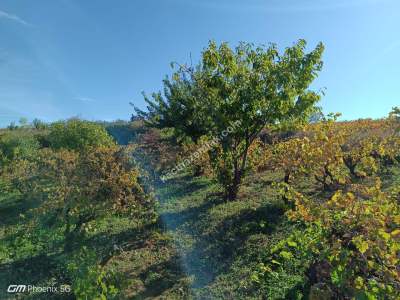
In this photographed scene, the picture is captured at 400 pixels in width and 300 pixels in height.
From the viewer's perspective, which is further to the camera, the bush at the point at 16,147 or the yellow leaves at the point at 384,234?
the bush at the point at 16,147

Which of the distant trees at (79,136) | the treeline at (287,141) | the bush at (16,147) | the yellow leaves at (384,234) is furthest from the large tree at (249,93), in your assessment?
the bush at (16,147)

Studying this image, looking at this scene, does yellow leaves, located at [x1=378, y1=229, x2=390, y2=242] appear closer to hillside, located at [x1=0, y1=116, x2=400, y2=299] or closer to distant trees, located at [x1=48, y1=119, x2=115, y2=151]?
hillside, located at [x1=0, y1=116, x2=400, y2=299]

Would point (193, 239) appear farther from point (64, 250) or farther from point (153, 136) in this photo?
point (153, 136)

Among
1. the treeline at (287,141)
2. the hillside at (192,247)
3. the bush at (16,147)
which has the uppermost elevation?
the bush at (16,147)

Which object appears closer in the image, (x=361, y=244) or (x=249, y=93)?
(x=361, y=244)

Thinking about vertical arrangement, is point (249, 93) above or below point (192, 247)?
above

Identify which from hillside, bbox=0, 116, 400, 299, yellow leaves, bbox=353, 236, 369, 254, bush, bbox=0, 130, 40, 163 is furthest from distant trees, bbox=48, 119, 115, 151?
yellow leaves, bbox=353, 236, 369, 254

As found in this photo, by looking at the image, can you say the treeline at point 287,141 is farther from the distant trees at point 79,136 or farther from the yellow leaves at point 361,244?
the distant trees at point 79,136

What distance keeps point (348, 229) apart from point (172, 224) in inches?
245

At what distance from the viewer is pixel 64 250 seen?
27.3 ft

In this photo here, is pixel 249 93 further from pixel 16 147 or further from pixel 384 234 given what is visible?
pixel 16 147

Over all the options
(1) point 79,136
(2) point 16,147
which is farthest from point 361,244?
(2) point 16,147

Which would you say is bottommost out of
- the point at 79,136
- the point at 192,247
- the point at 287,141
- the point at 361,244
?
the point at 192,247

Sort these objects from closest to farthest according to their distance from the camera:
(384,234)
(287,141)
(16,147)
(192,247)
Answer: (384,234) → (192,247) → (287,141) → (16,147)
